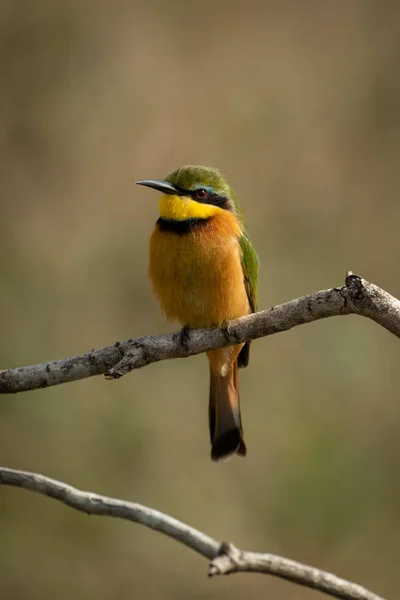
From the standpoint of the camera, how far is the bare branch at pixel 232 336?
1963mm

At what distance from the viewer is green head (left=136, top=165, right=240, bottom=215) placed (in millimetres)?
2809

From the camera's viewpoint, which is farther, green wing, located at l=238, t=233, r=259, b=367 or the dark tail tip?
the dark tail tip

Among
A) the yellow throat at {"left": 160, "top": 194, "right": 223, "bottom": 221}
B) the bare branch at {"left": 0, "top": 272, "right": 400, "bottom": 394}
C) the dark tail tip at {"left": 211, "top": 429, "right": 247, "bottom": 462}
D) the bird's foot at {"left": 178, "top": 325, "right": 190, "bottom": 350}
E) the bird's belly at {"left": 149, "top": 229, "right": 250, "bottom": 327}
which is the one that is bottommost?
the dark tail tip at {"left": 211, "top": 429, "right": 247, "bottom": 462}

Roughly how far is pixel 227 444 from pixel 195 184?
3.09 ft

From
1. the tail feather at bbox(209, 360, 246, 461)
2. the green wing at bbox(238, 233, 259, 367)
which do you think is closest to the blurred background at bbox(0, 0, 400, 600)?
the tail feather at bbox(209, 360, 246, 461)

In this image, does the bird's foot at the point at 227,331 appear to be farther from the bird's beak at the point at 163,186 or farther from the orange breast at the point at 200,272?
the bird's beak at the point at 163,186

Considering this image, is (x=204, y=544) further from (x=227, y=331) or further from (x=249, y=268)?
(x=249, y=268)

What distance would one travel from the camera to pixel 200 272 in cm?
275

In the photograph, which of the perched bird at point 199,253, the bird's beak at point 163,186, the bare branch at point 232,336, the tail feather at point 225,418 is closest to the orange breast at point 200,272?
the perched bird at point 199,253

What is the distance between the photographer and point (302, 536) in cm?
409

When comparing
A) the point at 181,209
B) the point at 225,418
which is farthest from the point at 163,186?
the point at 225,418

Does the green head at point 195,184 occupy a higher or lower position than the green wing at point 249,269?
higher

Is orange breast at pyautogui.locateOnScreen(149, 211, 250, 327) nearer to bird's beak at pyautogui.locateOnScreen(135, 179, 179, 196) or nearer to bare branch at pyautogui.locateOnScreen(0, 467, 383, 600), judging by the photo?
bird's beak at pyautogui.locateOnScreen(135, 179, 179, 196)

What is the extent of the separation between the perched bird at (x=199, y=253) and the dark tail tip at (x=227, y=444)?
0.47m
